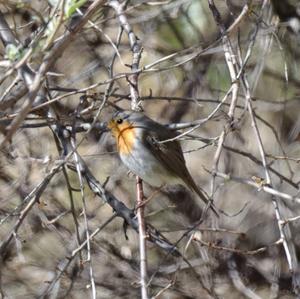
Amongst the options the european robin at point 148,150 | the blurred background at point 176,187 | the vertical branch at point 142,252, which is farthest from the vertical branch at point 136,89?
the blurred background at point 176,187

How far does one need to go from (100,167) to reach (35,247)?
686 millimetres

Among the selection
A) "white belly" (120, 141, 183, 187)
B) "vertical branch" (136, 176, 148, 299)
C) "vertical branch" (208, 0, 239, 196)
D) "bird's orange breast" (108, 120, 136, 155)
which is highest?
"bird's orange breast" (108, 120, 136, 155)

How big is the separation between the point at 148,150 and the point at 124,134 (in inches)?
7.0

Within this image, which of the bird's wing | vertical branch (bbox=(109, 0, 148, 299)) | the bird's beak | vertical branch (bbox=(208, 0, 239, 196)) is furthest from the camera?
the bird's wing

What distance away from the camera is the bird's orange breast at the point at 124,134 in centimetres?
396

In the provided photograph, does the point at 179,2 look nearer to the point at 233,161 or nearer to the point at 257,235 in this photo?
the point at 233,161

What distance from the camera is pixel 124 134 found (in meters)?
4.07

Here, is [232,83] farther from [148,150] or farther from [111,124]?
[148,150]

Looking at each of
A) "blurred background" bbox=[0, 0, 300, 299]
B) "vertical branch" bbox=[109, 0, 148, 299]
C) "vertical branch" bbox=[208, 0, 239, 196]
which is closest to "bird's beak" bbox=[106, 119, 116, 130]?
"vertical branch" bbox=[109, 0, 148, 299]

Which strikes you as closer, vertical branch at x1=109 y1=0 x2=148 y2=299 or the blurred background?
vertical branch at x1=109 y1=0 x2=148 y2=299

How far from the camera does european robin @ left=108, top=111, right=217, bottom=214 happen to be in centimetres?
396

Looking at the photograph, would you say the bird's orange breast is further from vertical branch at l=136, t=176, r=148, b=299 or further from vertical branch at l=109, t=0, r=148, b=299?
vertical branch at l=136, t=176, r=148, b=299

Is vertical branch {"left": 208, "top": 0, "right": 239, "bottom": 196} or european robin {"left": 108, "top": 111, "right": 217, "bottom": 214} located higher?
european robin {"left": 108, "top": 111, "right": 217, "bottom": 214}

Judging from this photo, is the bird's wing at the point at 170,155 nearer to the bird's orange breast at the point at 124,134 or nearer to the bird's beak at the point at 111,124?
the bird's orange breast at the point at 124,134
